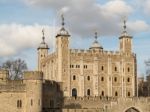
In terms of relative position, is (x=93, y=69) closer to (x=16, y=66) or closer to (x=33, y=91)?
(x=16, y=66)

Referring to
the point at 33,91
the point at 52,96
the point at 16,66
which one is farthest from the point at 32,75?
Answer: the point at 16,66

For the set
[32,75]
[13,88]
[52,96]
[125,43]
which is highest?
[125,43]

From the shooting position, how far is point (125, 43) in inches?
3629

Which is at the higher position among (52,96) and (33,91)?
(33,91)

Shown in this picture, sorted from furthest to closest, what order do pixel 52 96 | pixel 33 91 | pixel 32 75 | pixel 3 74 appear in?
pixel 52 96 < pixel 3 74 < pixel 32 75 < pixel 33 91

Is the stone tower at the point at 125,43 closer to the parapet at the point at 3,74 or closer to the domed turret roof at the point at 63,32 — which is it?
the domed turret roof at the point at 63,32

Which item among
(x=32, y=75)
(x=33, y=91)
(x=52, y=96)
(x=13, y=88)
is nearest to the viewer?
(x=33, y=91)

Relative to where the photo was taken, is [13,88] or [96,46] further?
[96,46]

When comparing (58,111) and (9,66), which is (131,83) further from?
(58,111)

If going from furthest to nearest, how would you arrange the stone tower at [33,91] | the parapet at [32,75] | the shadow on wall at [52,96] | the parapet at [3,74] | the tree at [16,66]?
the tree at [16,66] < the shadow on wall at [52,96] < the parapet at [3,74] < the parapet at [32,75] < the stone tower at [33,91]

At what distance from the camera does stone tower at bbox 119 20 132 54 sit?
→ 91.8 metres

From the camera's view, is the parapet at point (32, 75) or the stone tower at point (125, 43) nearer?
the parapet at point (32, 75)

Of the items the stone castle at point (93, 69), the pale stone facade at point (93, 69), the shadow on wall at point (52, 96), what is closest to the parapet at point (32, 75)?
the shadow on wall at point (52, 96)

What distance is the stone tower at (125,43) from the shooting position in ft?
301
